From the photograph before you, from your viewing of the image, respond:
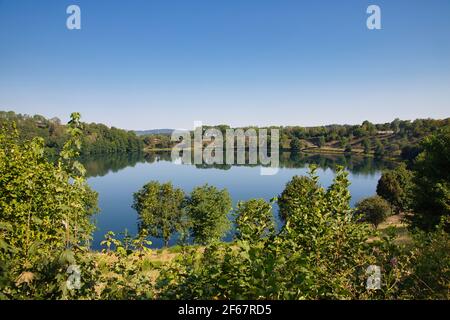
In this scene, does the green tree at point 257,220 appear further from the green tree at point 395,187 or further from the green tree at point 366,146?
the green tree at point 366,146

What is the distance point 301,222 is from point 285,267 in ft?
5.07

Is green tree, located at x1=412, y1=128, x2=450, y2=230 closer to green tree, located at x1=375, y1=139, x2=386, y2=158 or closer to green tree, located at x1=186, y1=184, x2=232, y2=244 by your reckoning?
green tree, located at x1=186, y1=184, x2=232, y2=244

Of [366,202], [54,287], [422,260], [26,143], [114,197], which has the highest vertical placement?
[26,143]

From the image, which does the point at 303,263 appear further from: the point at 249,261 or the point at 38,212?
the point at 38,212

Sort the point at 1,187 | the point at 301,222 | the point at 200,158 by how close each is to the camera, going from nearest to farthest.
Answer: the point at 301,222 < the point at 1,187 < the point at 200,158

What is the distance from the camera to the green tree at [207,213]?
43.8m

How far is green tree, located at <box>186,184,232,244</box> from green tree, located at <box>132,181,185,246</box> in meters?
3.70

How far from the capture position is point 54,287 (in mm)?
4059

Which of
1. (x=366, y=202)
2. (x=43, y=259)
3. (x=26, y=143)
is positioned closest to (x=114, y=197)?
(x=366, y=202)

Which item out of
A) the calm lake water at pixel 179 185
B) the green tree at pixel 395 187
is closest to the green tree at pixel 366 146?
the calm lake water at pixel 179 185

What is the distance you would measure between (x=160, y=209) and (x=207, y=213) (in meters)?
9.00

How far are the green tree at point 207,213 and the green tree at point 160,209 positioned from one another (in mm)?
3701
